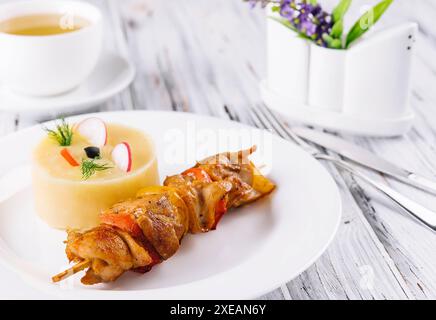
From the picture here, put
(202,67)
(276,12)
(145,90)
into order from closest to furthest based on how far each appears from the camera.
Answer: (276,12) < (145,90) < (202,67)

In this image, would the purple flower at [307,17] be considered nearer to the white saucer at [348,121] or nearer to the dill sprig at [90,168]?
the white saucer at [348,121]

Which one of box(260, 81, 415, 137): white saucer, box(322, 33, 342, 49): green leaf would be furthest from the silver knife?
box(322, 33, 342, 49): green leaf

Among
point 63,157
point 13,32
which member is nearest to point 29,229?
point 63,157

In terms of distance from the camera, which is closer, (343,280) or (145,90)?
(343,280)

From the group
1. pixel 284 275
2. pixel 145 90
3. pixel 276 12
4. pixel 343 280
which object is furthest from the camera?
pixel 145 90

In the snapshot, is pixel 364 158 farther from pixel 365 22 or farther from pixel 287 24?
pixel 287 24
